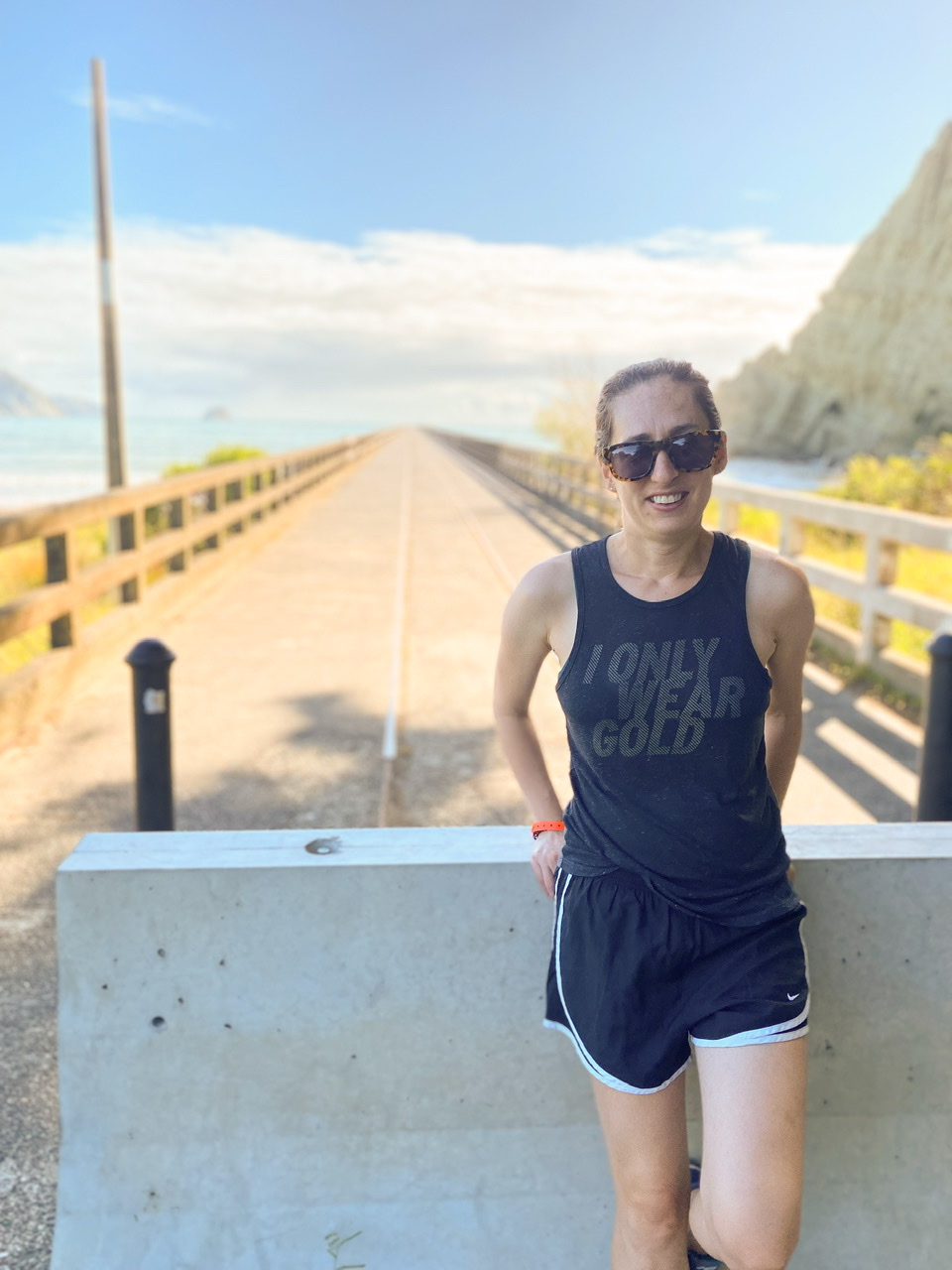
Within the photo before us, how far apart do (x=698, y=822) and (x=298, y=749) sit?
462 cm

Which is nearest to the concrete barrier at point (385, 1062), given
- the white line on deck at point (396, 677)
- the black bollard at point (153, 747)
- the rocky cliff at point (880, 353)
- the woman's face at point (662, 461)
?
the woman's face at point (662, 461)

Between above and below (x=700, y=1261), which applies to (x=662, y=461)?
above

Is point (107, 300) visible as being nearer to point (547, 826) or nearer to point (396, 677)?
point (396, 677)

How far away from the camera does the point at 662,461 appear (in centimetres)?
237

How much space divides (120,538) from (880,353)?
178 ft

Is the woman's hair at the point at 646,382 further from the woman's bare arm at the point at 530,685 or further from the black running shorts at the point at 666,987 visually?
the black running shorts at the point at 666,987

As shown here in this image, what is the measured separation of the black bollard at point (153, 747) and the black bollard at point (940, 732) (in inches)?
103

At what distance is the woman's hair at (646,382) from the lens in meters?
2.40

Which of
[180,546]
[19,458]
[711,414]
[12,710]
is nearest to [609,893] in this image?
[711,414]

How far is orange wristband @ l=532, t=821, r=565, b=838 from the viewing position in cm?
254

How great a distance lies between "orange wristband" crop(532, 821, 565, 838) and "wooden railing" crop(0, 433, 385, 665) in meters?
4.84

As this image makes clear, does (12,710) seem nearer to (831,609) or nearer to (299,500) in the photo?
(831,609)

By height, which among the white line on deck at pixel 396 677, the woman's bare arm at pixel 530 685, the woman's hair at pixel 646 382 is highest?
the woman's hair at pixel 646 382

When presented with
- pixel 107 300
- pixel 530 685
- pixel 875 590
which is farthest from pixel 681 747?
pixel 107 300
